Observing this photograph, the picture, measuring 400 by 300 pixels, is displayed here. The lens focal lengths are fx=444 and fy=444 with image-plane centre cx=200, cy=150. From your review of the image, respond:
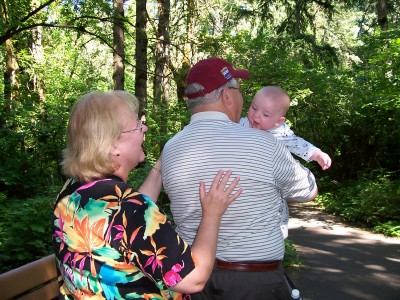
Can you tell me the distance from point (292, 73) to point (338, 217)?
4.15 m

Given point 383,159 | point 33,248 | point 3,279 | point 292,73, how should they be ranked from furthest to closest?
point 383,159 → point 292,73 → point 33,248 → point 3,279

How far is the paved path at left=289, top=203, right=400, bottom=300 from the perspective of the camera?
19.5 feet

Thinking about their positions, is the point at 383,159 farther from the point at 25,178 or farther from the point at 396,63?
the point at 25,178

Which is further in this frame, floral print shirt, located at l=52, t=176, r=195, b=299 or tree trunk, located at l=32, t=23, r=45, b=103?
tree trunk, located at l=32, t=23, r=45, b=103

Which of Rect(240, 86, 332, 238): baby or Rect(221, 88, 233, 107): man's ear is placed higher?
Rect(221, 88, 233, 107): man's ear

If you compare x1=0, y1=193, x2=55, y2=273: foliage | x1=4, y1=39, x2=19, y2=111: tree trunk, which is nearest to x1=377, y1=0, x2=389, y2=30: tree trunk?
x1=4, y1=39, x2=19, y2=111: tree trunk

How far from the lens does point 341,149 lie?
1645cm

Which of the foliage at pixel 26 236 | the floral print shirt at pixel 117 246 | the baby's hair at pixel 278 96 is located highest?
the baby's hair at pixel 278 96

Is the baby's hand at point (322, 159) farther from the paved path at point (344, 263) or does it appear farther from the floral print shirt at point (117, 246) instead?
the paved path at point (344, 263)

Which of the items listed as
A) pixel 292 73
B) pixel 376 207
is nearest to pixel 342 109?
pixel 292 73

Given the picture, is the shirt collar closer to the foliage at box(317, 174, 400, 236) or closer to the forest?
the forest

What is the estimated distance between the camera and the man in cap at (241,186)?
2.05 m

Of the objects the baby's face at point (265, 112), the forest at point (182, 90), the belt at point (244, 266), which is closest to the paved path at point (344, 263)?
the forest at point (182, 90)

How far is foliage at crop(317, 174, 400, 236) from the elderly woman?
29.5 ft
